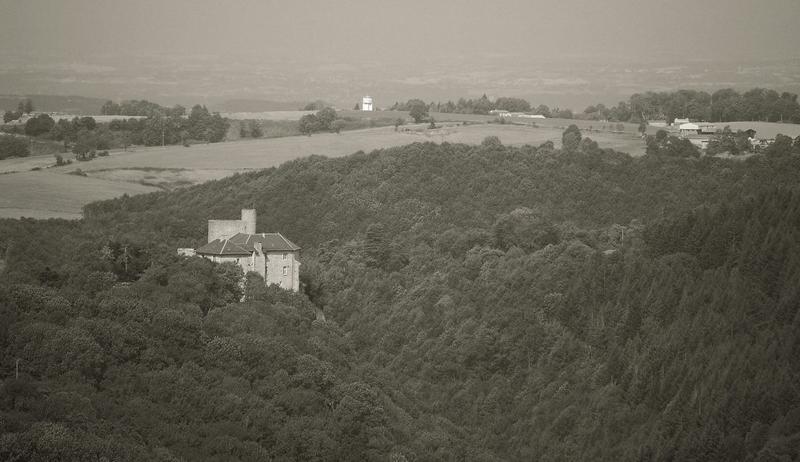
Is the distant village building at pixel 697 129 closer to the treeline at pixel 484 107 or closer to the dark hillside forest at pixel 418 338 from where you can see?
the treeline at pixel 484 107

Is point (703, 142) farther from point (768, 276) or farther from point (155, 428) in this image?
point (155, 428)

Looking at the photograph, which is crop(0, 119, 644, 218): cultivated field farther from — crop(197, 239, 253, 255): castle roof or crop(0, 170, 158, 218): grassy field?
crop(197, 239, 253, 255): castle roof

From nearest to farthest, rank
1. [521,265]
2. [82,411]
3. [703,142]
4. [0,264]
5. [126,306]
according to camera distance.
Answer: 1. [82,411]
2. [126,306]
3. [0,264]
4. [521,265]
5. [703,142]

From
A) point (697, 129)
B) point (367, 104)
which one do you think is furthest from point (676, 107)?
point (367, 104)

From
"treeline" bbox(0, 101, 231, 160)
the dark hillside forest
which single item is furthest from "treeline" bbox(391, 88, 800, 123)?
the dark hillside forest

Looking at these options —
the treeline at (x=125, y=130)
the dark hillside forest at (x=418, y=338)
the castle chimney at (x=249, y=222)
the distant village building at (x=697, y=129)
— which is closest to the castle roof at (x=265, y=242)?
the castle chimney at (x=249, y=222)

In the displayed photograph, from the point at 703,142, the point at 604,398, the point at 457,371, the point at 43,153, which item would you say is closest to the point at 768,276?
the point at 604,398
